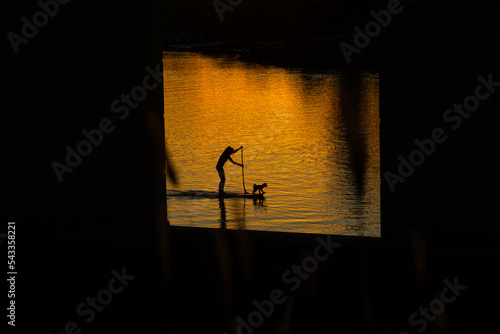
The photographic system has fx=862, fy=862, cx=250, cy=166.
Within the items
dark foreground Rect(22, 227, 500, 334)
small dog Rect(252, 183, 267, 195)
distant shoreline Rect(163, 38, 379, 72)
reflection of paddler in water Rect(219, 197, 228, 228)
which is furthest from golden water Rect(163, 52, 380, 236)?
distant shoreline Rect(163, 38, 379, 72)

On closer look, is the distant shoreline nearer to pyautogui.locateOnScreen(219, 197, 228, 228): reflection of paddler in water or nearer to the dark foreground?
pyautogui.locateOnScreen(219, 197, 228, 228): reflection of paddler in water

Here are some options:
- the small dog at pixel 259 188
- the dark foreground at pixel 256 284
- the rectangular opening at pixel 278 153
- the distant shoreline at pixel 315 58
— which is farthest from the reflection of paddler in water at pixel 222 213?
the distant shoreline at pixel 315 58

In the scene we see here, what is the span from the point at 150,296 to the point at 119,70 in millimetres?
3345

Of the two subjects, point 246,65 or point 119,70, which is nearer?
point 119,70

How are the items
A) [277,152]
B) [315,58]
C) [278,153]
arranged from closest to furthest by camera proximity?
[278,153], [277,152], [315,58]

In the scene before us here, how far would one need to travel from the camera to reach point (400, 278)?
11.1 metres

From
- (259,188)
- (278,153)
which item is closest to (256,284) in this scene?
(259,188)

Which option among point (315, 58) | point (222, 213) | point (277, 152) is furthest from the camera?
point (315, 58)

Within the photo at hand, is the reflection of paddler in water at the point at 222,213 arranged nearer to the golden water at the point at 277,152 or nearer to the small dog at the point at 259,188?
the golden water at the point at 277,152

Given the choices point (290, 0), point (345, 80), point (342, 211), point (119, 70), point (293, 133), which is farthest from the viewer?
point (290, 0)

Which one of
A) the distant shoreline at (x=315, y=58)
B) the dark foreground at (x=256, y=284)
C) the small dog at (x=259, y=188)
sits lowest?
the dark foreground at (x=256, y=284)

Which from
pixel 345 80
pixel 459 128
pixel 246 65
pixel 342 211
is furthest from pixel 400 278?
pixel 246 65

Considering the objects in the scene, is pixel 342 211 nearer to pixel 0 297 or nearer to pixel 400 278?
pixel 400 278

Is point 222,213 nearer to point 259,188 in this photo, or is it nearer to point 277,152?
point 259,188
